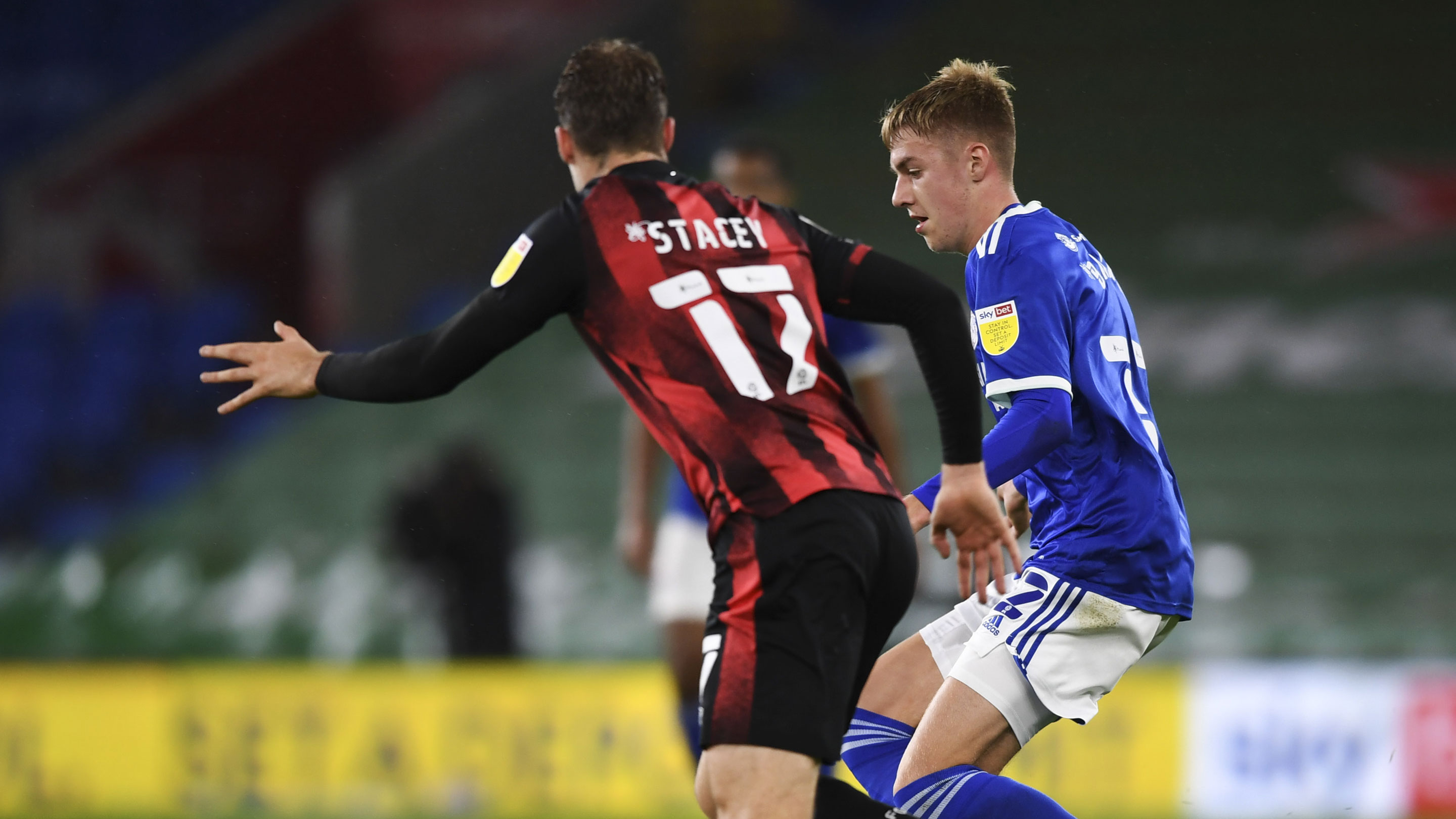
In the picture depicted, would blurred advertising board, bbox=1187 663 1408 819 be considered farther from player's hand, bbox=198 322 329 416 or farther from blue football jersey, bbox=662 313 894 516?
player's hand, bbox=198 322 329 416

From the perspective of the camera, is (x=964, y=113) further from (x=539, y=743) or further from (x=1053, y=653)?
(x=539, y=743)

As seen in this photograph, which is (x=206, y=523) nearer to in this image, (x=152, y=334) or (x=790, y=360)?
(x=152, y=334)

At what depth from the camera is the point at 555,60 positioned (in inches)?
498

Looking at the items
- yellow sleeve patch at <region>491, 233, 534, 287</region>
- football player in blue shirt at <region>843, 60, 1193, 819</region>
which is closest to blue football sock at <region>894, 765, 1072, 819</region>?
football player in blue shirt at <region>843, 60, 1193, 819</region>

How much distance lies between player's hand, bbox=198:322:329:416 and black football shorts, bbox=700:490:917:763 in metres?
0.93

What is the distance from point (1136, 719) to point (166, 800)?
4.96m

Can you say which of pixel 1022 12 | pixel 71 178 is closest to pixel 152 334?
pixel 71 178

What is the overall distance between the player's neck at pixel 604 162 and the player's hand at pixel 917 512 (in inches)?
34.9

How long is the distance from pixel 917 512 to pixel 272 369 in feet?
4.51

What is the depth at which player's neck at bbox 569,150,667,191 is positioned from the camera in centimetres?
333

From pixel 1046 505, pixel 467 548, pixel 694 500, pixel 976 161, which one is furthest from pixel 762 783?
pixel 467 548

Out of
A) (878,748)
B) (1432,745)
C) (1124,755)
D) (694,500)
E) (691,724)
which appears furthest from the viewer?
(1124,755)

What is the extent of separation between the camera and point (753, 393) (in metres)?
3.12

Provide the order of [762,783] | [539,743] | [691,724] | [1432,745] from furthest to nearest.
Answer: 1. [539,743]
2. [1432,745]
3. [691,724]
4. [762,783]
